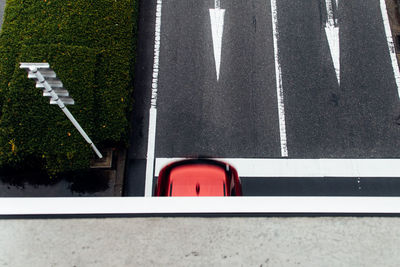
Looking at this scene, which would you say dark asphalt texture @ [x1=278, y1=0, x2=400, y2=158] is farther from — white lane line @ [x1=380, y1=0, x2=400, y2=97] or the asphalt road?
white lane line @ [x1=380, y1=0, x2=400, y2=97]

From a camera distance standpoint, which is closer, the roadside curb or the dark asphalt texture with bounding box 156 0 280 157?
the roadside curb

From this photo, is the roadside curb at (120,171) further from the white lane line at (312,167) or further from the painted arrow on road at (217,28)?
the painted arrow on road at (217,28)

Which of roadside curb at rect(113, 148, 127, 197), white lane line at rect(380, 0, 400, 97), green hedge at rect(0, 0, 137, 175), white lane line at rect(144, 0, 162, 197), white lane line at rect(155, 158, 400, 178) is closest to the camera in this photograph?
green hedge at rect(0, 0, 137, 175)

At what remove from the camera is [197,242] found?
161 inches

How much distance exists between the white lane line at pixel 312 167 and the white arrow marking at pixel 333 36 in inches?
106

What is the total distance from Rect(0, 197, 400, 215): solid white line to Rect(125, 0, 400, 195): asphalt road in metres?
4.12

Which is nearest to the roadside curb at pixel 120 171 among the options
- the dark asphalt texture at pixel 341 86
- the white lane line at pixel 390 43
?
the dark asphalt texture at pixel 341 86

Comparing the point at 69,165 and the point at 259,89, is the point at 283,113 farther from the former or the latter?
the point at 69,165

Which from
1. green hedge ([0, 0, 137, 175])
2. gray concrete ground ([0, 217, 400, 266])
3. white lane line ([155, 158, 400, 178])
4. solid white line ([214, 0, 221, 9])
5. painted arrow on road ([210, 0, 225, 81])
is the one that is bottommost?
gray concrete ground ([0, 217, 400, 266])

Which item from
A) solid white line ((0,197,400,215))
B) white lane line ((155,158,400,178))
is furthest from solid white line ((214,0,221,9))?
solid white line ((0,197,400,215))

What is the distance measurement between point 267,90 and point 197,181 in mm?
3807

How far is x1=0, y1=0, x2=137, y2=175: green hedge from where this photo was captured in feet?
24.4

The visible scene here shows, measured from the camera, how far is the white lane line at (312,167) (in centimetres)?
837

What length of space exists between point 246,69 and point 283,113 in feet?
5.83
